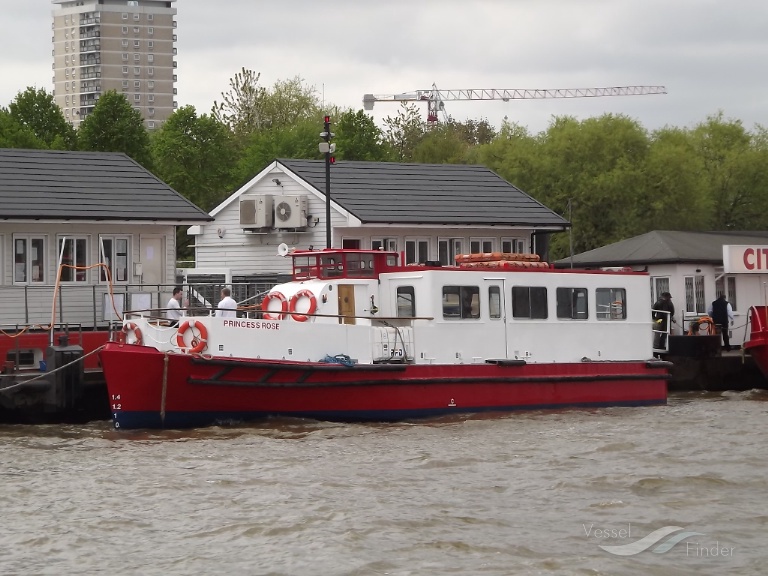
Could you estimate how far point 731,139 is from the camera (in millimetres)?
58750

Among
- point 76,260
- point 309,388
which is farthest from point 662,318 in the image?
point 76,260

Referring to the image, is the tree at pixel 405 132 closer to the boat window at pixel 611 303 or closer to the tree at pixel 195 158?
the tree at pixel 195 158

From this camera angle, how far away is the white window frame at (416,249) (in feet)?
114

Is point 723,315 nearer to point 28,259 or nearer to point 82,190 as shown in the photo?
point 82,190

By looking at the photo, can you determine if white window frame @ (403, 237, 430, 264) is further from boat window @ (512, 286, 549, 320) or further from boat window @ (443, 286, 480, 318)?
boat window @ (443, 286, 480, 318)

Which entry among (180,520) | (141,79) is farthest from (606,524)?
(141,79)

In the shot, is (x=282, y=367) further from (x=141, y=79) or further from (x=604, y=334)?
A: (x=141, y=79)

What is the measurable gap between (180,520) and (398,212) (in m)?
19.7

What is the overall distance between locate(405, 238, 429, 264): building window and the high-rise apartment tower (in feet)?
448

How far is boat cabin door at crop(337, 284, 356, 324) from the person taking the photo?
24141 millimetres

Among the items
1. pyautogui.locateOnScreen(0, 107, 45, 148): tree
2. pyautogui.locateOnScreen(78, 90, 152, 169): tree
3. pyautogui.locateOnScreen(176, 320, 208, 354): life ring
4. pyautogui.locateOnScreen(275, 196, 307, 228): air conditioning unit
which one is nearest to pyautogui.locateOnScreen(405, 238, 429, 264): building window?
pyautogui.locateOnScreen(275, 196, 307, 228): air conditioning unit

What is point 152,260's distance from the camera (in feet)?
99.5

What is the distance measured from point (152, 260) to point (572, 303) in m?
10.0
